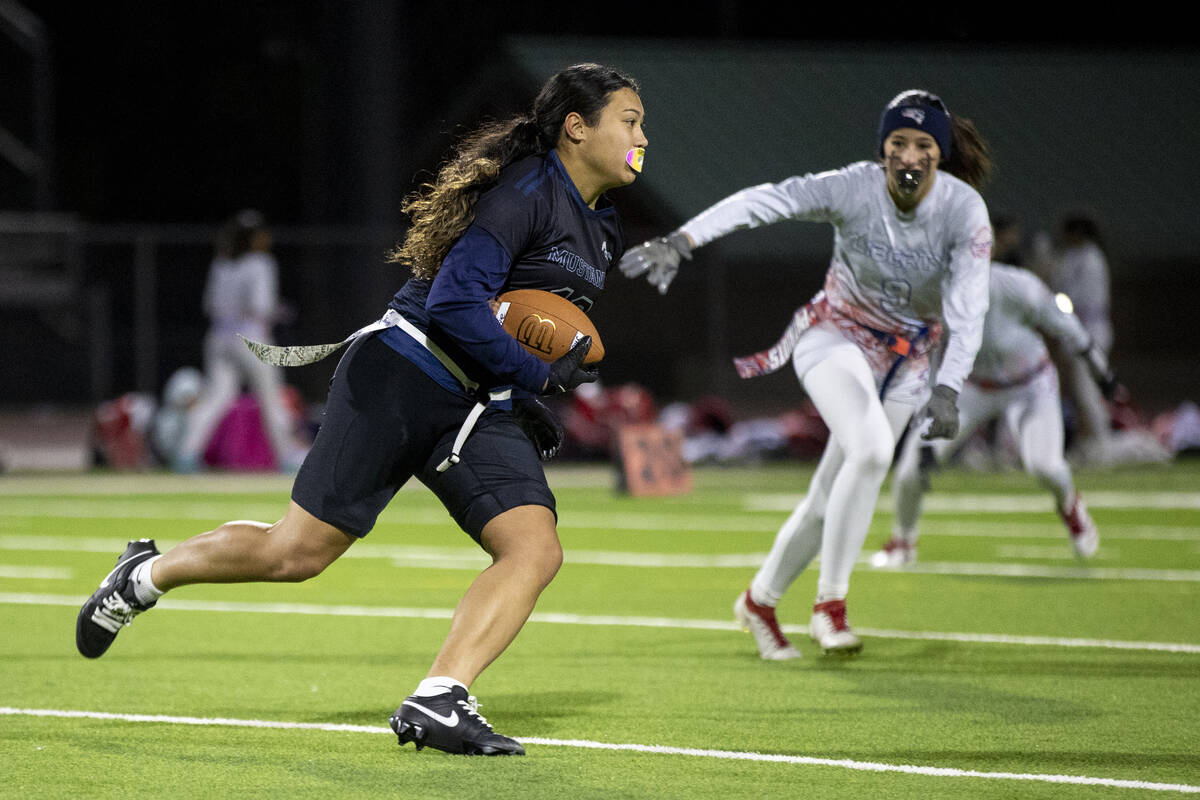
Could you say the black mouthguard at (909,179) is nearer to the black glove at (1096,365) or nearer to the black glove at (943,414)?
the black glove at (943,414)

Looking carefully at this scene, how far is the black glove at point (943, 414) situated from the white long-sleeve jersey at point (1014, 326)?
12.5 feet

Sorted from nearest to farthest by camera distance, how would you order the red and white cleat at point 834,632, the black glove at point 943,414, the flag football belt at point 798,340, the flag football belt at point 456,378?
the flag football belt at point 456,378, the black glove at point 943,414, the red and white cleat at point 834,632, the flag football belt at point 798,340

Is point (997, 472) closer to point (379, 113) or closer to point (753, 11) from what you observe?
point (379, 113)

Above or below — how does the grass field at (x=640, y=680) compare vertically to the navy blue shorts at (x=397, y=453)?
below

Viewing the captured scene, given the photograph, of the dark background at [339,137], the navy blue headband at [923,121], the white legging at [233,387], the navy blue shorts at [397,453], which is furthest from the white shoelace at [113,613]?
the white legging at [233,387]

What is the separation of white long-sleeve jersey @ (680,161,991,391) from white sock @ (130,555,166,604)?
2.52 meters

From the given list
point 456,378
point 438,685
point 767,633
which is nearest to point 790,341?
point 767,633

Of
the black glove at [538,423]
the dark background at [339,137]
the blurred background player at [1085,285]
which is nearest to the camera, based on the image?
the black glove at [538,423]

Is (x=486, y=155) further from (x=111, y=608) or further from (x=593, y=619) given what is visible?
(x=593, y=619)

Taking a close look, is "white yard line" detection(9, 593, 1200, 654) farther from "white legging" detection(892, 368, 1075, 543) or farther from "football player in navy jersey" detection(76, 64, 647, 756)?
"football player in navy jersey" detection(76, 64, 647, 756)

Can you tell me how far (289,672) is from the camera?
748 centimetres

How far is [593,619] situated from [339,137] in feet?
56.5

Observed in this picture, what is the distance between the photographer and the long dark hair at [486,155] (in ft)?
18.9

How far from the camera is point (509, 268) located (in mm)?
5754
